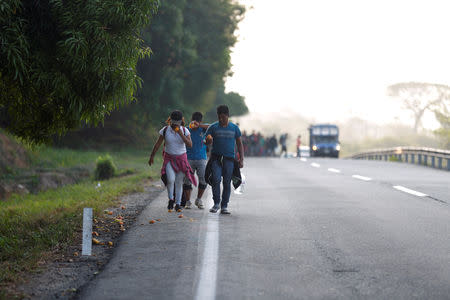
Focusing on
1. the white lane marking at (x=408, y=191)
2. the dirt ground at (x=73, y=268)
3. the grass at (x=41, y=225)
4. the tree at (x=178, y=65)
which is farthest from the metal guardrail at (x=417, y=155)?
the dirt ground at (x=73, y=268)

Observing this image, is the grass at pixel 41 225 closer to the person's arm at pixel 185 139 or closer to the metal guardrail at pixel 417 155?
the person's arm at pixel 185 139

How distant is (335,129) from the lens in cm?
5006

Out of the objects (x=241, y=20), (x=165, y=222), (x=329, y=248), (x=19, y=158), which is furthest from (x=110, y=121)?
(x=329, y=248)

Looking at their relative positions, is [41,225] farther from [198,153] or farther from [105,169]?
[105,169]

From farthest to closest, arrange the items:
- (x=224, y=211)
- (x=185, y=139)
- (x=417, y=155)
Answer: (x=417, y=155) → (x=185, y=139) → (x=224, y=211)

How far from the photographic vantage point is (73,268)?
23.5ft

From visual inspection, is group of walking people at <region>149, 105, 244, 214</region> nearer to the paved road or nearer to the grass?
the paved road

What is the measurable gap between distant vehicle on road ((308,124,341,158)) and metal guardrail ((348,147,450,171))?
214cm

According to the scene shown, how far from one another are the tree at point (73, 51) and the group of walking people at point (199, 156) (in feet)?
4.96

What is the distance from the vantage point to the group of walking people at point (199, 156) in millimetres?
11086

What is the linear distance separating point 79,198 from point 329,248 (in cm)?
878

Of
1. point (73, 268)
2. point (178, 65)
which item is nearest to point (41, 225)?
point (73, 268)

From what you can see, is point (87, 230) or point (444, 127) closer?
point (87, 230)

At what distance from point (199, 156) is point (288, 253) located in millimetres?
4580
